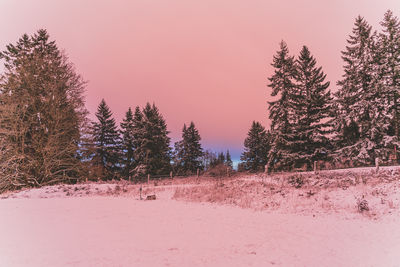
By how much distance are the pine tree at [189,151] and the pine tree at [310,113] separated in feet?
74.5

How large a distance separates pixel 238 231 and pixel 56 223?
6693 mm

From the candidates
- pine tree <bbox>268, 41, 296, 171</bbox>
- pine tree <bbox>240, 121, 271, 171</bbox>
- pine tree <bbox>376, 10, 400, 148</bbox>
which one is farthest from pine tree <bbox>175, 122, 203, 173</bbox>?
pine tree <bbox>376, 10, 400, 148</bbox>

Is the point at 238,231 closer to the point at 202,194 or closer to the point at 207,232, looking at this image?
the point at 207,232

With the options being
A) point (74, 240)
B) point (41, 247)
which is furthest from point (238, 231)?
point (41, 247)

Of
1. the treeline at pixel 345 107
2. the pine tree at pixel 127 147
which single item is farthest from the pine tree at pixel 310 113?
the pine tree at pixel 127 147

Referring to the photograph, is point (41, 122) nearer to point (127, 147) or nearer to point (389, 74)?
point (127, 147)

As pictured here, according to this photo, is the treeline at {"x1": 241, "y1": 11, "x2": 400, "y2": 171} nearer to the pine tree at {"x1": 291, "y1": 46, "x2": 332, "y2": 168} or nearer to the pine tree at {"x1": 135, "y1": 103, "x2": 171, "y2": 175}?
the pine tree at {"x1": 291, "y1": 46, "x2": 332, "y2": 168}

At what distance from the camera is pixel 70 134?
1627 centimetres

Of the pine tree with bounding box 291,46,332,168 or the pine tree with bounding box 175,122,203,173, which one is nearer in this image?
the pine tree with bounding box 291,46,332,168

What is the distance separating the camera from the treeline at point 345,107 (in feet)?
60.8

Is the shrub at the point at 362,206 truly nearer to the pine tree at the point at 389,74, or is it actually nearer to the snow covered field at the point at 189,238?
the snow covered field at the point at 189,238

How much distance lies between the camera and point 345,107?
818 inches

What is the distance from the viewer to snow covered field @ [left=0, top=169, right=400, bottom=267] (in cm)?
432

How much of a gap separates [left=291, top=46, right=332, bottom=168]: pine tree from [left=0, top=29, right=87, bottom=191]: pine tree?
2236cm
